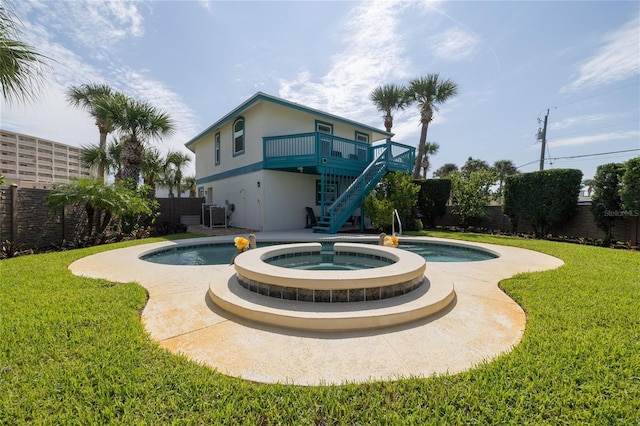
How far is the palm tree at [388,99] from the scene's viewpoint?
20.8 meters

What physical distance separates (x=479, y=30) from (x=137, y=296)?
35.5 feet

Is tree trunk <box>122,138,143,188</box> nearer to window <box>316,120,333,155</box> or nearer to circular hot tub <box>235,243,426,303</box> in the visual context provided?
window <box>316,120,333,155</box>

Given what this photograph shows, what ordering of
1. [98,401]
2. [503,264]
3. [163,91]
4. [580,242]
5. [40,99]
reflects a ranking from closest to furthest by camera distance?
1. [98,401]
2. [40,99]
3. [503,264]
4. [580,242]
5. [163,91]

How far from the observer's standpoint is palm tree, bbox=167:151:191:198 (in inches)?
818

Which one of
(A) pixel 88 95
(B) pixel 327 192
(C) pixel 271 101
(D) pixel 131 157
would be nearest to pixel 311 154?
(C) pixel 271 101

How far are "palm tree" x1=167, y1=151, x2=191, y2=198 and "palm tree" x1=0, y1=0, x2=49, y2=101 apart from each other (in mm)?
18825

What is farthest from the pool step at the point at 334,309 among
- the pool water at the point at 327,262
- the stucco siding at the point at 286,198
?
the stucco siding at the point at 286,198

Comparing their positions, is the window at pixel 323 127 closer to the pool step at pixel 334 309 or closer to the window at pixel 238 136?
the window at pixel 238 136

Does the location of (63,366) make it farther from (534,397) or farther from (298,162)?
(298,162)

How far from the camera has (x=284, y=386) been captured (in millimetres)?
1967

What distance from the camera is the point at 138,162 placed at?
12.3m

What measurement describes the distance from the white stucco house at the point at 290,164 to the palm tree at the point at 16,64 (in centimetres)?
900

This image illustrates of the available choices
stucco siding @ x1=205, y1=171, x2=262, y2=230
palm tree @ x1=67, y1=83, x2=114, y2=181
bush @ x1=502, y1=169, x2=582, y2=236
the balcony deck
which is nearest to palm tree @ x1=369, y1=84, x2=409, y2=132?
the balcony deck

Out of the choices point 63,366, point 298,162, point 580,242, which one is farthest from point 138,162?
point 580,242
